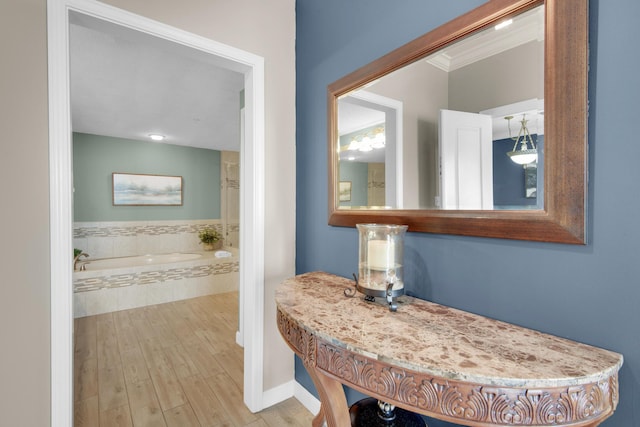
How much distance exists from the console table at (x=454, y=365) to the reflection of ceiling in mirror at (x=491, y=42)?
0.90 metres

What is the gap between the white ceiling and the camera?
192 centimetres

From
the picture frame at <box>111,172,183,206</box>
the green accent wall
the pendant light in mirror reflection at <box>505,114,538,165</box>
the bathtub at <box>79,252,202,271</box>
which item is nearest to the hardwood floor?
the bathtub at <box>79,252,202,271</box>

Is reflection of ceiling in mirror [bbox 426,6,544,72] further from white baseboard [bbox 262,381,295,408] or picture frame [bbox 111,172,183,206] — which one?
picture frame [bbox 111,172,183,206]

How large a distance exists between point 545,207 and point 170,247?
568 centimetres

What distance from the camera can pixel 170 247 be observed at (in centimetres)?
536

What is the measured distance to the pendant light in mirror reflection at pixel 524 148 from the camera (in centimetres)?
90

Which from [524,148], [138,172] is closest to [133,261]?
[138,172]

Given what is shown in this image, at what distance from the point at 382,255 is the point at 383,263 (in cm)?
3

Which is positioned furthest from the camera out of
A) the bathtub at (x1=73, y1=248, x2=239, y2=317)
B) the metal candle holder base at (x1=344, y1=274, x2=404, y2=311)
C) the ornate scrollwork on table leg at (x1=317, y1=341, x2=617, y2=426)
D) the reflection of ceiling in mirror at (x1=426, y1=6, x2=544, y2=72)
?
the bathtub at (x1=73, y1=248, x2=239, y2=317)

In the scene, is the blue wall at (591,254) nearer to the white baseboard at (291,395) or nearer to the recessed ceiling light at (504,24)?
the recessed ceiling light at (504,24)

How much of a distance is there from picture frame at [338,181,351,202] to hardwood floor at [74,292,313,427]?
4.49 feet

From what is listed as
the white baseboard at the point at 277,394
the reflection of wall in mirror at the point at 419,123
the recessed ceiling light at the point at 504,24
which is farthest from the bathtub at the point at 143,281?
the recessed ceiling light at the point at 504,24

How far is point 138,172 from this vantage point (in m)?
5.07

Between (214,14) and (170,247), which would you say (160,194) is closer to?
(170,247)
